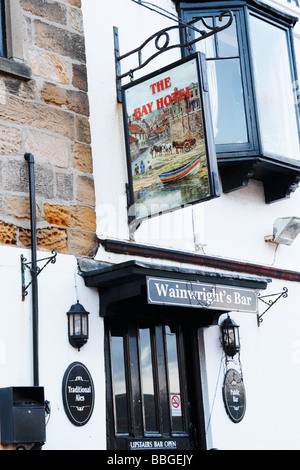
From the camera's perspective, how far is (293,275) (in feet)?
33.5

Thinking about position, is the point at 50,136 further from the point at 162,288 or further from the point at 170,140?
the point at 162,288

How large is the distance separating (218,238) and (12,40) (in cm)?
338

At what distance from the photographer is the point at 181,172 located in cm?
794

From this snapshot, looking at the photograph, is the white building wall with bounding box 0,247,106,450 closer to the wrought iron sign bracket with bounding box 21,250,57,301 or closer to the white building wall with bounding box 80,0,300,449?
the wrought iron sign bracket with bounding box 21,250,57,301

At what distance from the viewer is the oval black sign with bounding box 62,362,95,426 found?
742cm

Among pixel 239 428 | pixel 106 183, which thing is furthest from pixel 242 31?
pixel 239 428

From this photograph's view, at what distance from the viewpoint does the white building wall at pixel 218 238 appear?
28.4 feet

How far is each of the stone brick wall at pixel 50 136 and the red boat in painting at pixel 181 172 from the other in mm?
821

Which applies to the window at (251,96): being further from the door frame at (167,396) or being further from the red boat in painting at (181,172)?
the door frame at (167,396)

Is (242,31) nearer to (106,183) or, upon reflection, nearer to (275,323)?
(106,183)

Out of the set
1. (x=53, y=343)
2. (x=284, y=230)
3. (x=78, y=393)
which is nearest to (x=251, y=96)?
(x=284, y=230)

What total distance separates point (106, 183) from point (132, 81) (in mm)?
1135

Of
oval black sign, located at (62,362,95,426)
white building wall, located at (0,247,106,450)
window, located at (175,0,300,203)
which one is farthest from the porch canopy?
window, located at (175,0,300,203)

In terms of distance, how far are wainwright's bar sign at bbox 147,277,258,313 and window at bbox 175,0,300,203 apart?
186 cm
